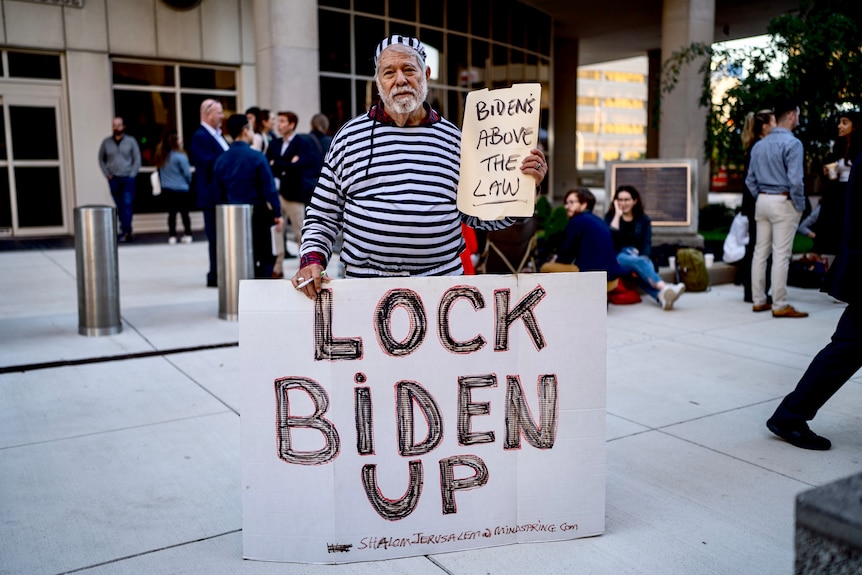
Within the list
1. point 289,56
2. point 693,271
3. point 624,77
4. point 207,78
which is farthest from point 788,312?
point 624,77

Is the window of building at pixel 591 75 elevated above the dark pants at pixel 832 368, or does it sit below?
above

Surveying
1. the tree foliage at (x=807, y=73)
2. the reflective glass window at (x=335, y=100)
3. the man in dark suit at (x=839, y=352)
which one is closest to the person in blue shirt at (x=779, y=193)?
the man in dark suit at (x=839, y=352)

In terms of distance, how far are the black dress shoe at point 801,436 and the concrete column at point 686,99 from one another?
39.3 feet

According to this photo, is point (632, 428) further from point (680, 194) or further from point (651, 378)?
point (680, 194)

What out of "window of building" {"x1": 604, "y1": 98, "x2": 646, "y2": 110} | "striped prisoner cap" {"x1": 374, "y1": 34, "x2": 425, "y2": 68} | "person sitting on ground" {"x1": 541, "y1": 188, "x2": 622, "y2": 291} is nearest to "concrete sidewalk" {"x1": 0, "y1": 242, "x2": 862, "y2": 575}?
"person sitting on ground" {"x1": 541, "y1": 188, "x2": 622, "y2": 291}

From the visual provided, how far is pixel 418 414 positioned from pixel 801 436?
2.43 metres

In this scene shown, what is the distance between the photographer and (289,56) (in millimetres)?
13188

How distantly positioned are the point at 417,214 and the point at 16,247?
39.0 feet

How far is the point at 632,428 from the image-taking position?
467cm

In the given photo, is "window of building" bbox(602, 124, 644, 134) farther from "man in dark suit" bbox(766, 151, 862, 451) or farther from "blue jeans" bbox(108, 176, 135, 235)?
"man in dark suit" bbox(766, 151, 862, 451)

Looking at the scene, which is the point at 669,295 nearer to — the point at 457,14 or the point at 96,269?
the point at 96,269

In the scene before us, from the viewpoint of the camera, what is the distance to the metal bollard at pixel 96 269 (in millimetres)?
6852

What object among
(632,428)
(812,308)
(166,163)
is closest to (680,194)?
(812,308)

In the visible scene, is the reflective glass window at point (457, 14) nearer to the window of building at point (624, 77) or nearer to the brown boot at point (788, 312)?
the brown boot at point (788, 312)
